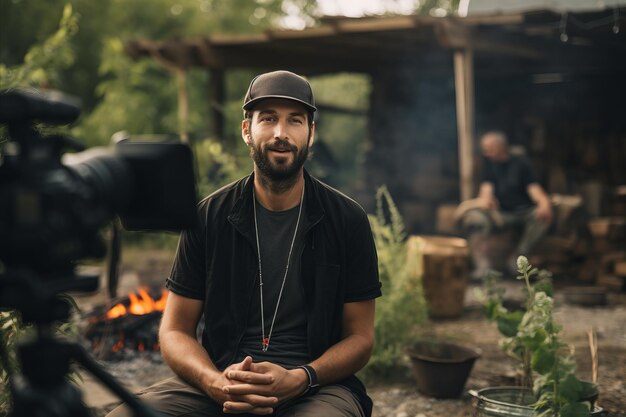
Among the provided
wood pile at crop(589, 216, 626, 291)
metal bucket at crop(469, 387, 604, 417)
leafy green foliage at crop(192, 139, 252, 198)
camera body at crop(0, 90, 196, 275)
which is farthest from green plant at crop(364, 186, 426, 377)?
wood pile at crop(589, 216, 626, 291)

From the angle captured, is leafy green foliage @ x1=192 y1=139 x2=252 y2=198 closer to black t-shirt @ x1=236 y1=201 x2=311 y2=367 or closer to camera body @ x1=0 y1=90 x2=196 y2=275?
black t-shirt @ x1=236 y1=201 x2=311 y2=367

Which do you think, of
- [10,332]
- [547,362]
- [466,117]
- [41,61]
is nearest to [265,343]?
[10,332]

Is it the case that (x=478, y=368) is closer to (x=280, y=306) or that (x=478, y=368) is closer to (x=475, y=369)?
(x=475, y=369)

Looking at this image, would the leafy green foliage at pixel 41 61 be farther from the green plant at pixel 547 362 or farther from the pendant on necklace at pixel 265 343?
the green plant at pixel 547 362

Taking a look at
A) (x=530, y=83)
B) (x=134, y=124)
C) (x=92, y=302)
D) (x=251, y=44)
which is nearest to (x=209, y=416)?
(x=92, y=302)

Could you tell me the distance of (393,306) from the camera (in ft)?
15.6

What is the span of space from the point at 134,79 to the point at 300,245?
A: 1195 cm

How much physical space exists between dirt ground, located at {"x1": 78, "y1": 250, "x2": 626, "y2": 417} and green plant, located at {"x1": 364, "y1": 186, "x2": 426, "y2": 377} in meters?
0.18

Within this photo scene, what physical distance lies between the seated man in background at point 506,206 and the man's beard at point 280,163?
5.76 m

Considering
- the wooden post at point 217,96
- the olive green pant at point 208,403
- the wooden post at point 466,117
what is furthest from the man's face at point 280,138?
the wooden post at point 217,96

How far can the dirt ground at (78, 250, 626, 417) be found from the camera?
13.8 feet

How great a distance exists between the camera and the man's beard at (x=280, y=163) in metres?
2.82

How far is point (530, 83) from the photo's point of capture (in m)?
11.8

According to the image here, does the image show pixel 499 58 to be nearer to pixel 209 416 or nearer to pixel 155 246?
pixel 155 246
